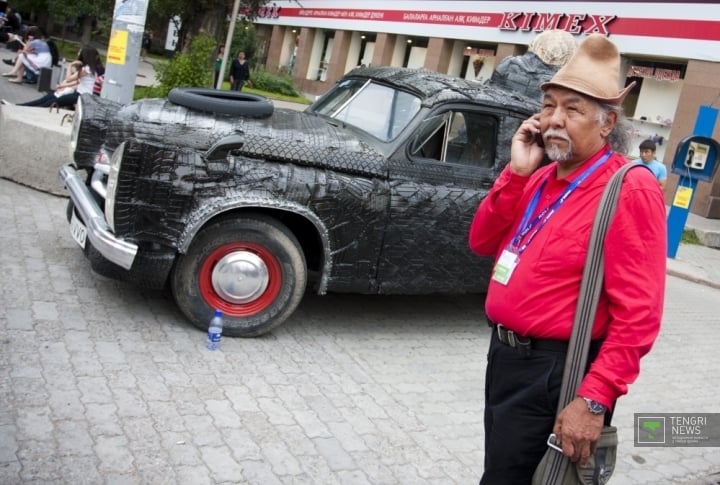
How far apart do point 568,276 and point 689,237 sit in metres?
14.0

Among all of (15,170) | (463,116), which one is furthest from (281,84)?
(463,116)

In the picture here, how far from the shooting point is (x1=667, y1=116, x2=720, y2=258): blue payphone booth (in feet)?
39.2

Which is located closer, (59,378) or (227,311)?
(59,378)

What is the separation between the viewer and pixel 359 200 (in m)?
5.26

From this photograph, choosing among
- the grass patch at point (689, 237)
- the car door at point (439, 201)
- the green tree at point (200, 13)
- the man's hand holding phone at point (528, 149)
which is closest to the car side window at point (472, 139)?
the car door at point (439, 201)

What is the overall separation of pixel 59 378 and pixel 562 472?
2897 millimetres

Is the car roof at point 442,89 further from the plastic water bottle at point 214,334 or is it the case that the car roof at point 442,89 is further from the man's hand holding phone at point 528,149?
the man's hand holding phone at point 528,149

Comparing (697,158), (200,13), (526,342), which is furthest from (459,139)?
(200,13)

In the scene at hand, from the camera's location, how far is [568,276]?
8.13 ft

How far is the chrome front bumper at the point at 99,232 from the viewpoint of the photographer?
470cm

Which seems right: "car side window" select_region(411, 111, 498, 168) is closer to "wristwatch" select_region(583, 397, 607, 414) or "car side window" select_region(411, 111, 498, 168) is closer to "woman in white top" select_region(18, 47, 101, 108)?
"wristwatch" select_region(583, 397, 607, 414)

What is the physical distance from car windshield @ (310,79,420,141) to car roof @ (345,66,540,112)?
7 cm

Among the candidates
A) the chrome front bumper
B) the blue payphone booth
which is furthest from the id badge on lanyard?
the blue payphone booth

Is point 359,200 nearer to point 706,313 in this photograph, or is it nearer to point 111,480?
point 111,480
